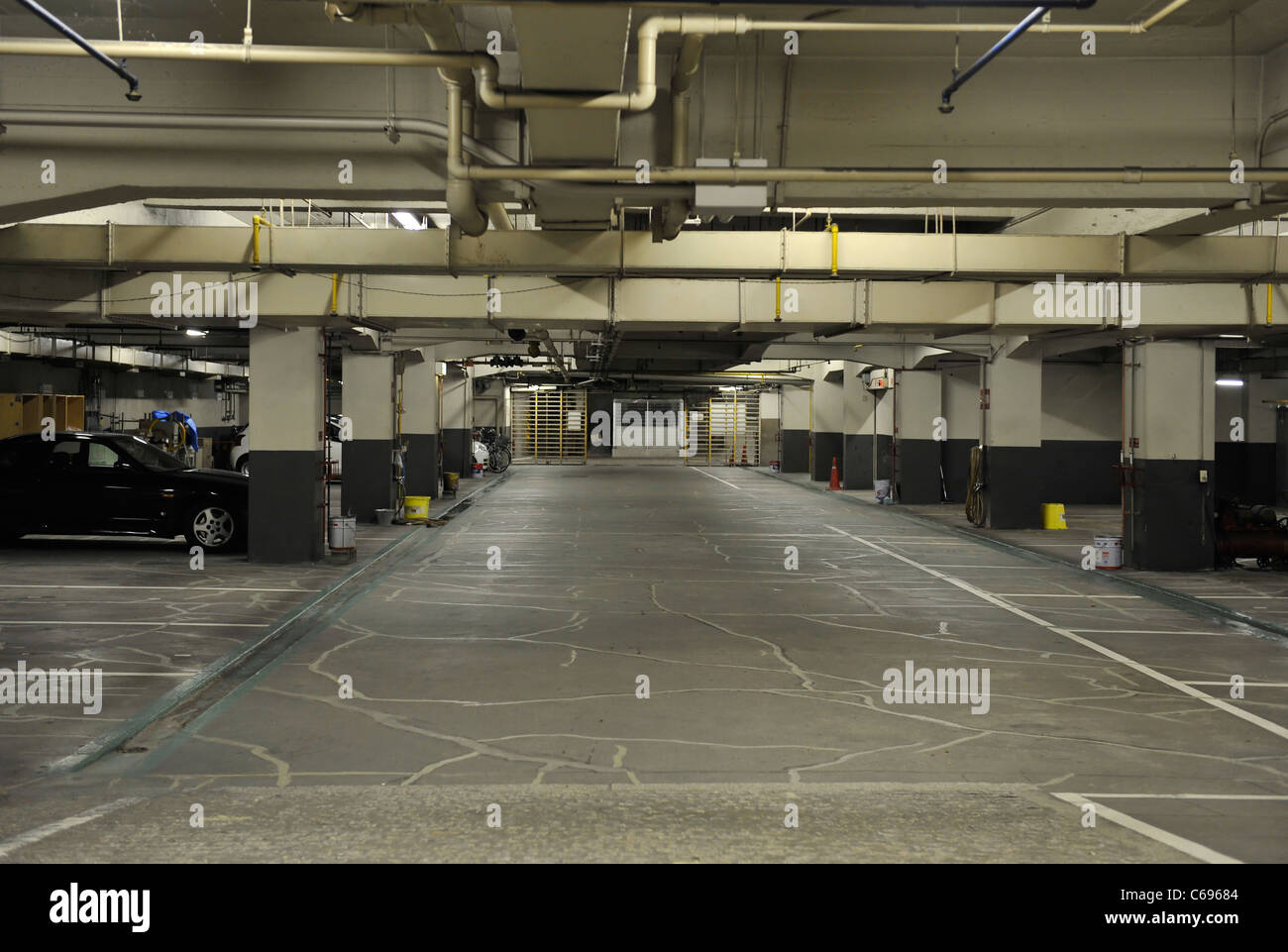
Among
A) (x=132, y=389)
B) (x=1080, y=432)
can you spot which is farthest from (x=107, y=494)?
(x=1080, y=432)

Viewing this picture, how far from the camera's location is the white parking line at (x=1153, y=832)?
4898 mm

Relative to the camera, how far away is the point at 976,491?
21219mm

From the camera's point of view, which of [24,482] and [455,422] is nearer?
[24,482]

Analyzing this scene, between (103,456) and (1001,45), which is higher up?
(1001,45)

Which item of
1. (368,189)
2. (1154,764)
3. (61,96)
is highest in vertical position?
(61,96)

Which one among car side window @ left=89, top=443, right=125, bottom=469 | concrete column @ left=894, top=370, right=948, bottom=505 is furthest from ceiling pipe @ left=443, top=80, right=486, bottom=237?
concrete column @ left=894, top=370, right=948, bottom=505

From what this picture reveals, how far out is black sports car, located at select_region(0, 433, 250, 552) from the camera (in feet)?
50.3

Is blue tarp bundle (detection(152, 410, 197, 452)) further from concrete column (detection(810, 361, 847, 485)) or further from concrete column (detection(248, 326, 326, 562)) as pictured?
concrete column (detection(810, 361, 847, 485))

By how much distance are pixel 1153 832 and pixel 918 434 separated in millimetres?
21540

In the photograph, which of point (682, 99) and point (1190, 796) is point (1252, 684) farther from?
point (682, 99)

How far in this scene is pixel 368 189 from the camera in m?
7.79
